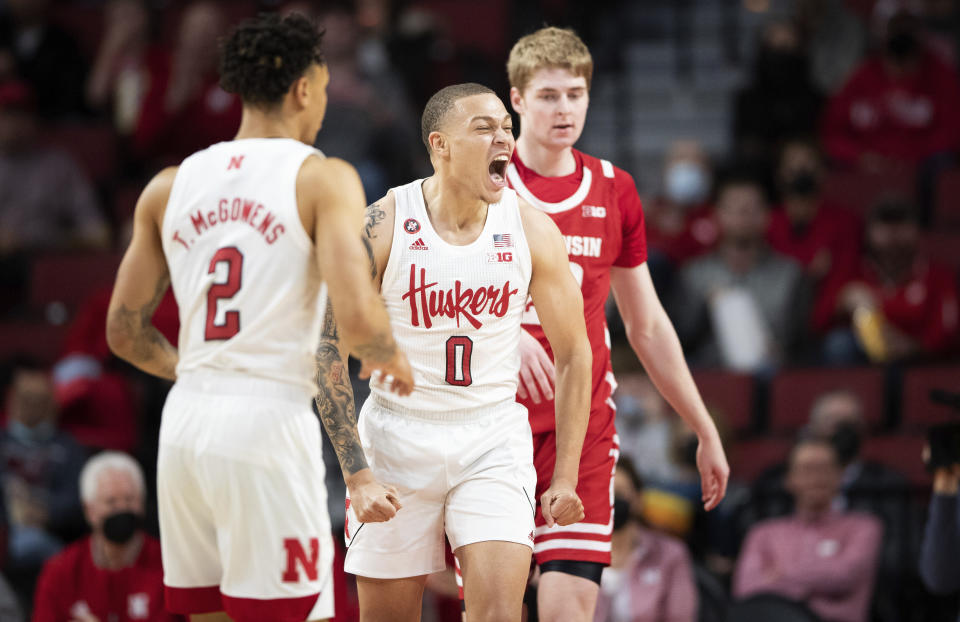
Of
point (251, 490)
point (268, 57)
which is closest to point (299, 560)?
point (251, 490)

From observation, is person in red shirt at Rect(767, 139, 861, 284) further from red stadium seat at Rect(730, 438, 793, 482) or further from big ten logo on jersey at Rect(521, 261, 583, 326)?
big ten logo on jersey at Rect(521, 261, 583, 326)

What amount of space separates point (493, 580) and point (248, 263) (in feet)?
4.44

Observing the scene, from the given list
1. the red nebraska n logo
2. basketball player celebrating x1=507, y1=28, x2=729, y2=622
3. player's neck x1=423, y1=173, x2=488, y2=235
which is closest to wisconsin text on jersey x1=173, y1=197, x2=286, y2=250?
player's neck x1=423, y1=173, x2=488, y2=235

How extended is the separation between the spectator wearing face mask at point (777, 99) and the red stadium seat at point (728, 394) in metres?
2.73

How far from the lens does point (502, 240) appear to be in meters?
4.59

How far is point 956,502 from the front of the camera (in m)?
5.74

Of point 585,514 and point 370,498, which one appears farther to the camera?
point 585,514

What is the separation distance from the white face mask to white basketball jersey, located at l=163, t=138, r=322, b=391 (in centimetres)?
728

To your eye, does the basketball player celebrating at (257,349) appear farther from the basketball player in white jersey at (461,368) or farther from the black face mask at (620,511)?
the black face mask at (620,511)

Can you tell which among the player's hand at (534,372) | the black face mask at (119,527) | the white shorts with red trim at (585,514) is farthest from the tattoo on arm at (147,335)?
the black face mask at (119,527)

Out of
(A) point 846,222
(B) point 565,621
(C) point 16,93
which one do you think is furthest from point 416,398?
(C) point 16,93

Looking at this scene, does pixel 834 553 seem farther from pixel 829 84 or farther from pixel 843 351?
pixel 829 84

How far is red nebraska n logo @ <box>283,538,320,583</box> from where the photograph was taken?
3.98m

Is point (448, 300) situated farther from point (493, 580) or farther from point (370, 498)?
point (493, 580)
